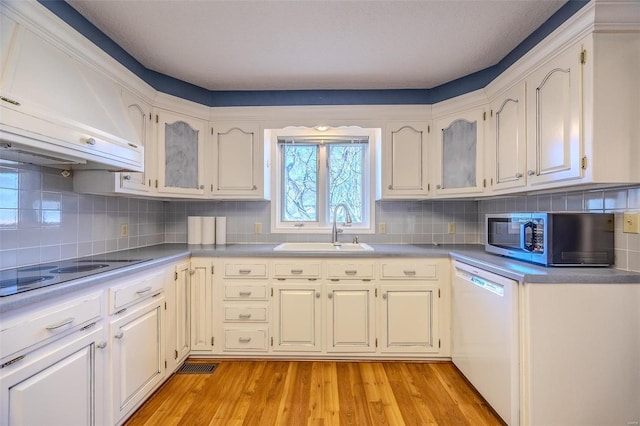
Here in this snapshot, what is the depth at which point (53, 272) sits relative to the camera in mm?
→ 1397

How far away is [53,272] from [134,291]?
1.21 feet

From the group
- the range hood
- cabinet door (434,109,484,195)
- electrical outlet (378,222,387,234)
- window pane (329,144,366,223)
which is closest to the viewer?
the range hood

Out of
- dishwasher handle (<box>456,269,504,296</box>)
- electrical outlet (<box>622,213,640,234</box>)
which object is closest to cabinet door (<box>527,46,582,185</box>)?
electrical outlet (<box>622,213,640,234</box>)

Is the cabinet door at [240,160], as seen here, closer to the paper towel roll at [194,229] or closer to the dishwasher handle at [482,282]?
the paper towel roll at [194,229]

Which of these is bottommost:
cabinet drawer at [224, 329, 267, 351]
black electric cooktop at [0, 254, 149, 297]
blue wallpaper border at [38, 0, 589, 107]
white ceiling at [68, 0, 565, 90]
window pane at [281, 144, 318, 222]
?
cabinet drawer at [224, 329, 267, 351]

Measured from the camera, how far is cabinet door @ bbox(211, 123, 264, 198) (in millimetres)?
2543

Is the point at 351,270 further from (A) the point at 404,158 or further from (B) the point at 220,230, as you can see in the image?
(B) the point at 220,230

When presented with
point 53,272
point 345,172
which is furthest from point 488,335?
point 53,272

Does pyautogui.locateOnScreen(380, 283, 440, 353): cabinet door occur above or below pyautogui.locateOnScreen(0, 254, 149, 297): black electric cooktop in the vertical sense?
below

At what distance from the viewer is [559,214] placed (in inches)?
60.2

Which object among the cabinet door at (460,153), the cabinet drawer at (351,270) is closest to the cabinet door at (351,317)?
the cabinet drawer at (351,270)

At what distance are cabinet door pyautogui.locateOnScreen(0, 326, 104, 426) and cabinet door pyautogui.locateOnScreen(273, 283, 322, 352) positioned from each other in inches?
43.9

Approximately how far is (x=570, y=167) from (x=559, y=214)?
0.25m

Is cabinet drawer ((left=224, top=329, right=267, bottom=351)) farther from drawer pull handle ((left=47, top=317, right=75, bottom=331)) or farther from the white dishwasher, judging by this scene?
the white dishwasher
